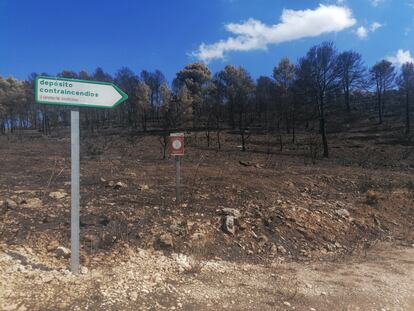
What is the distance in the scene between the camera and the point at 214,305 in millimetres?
3764

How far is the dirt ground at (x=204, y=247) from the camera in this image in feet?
12.9

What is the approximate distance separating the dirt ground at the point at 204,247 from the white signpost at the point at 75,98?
2.13 feet

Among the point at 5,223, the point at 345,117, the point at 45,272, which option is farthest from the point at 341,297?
the point at 345,117

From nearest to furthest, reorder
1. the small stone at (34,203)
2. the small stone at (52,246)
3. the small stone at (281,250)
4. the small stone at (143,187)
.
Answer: the small stone at (52,246) → the small stone at (281,250) → the small stone at (34,203) → the small stone at (143,187)

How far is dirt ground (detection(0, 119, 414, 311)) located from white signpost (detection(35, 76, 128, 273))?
2.13ft

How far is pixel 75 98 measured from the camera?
13.2 ft

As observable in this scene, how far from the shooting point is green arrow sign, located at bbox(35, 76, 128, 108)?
3.88m

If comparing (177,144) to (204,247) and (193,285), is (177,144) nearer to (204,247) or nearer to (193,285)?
(204,247)

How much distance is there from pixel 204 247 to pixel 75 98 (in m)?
2.88

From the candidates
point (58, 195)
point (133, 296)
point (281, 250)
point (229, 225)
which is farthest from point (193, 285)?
point (58, 195)

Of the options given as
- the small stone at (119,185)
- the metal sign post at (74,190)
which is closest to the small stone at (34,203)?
the small stone at (119,185)

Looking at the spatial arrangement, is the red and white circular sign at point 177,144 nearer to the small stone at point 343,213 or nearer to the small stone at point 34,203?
the small stone at point 34,203

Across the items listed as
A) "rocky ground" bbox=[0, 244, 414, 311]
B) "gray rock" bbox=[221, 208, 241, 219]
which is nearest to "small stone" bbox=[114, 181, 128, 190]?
"gray rock" bbox=[221, 208, 241, 219]

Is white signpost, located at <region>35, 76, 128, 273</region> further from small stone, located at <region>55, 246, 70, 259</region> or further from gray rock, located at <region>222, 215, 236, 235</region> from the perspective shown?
gray rock, located at <region>222, 215, 236, 235</region>
